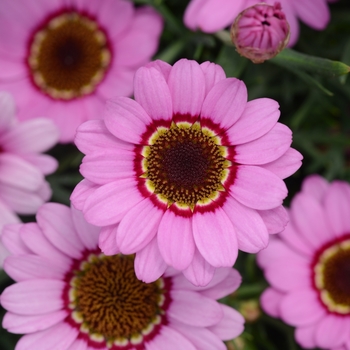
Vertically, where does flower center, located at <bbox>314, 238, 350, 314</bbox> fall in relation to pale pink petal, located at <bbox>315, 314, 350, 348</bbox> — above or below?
above

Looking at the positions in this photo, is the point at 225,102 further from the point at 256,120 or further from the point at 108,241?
the point at 108,241

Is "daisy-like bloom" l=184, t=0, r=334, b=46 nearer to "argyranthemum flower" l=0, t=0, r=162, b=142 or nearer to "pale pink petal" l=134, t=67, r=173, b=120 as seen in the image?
"argyranthemum flower" l=0, t=0, r=162, b=142

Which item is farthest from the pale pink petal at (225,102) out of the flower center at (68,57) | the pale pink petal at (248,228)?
the flower center at (68,57)

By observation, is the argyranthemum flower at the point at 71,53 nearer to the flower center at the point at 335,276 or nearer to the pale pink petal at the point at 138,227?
the pale pink petal at the point at 138,227

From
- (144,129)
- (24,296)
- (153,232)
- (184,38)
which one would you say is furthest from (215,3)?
(24,296)

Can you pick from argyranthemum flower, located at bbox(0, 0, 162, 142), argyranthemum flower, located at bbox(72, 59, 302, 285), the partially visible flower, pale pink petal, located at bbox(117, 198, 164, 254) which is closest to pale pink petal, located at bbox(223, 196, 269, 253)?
argyranthemum flower, located at bbox(72, 59, 302, 285)

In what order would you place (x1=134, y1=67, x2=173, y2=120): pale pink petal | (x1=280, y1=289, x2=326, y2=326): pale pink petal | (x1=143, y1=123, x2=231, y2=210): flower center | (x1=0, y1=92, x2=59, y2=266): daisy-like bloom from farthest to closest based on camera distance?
(x1=280, y1=289, x2=326, y2=326): pale pink petal, (x1=0, y1=92, x2=59, y2=266): daisy-like bloom, (x1=143, y1=123, x2=231, y2=210): flower center, (x1=134, y1=67, x2=173, y2=120): pale pink petal
